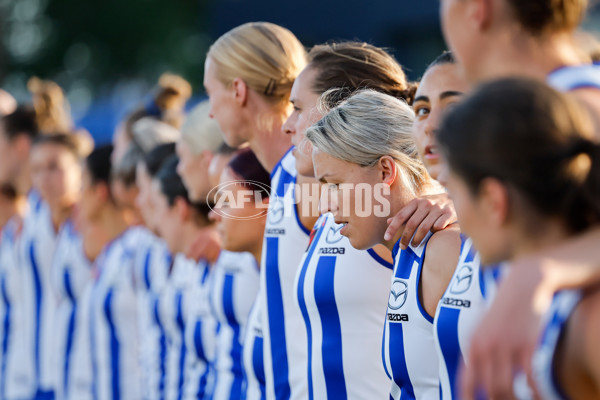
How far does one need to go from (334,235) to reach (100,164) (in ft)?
13.4

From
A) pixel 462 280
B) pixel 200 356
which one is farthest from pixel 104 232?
pixel 462 280

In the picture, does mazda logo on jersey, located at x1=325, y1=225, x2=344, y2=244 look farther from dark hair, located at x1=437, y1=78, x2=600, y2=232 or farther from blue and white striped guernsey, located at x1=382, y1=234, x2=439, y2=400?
dark hair, located at x1=437, y1=78, x2=600, y2=232

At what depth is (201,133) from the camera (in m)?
5.32

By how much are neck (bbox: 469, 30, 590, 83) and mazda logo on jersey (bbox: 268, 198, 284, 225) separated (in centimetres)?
206

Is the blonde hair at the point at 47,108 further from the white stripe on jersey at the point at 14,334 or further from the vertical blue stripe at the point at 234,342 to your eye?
the vertical blue stripe at the point at 234,342

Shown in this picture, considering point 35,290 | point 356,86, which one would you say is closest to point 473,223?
point 356,86

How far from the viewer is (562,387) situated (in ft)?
4.93

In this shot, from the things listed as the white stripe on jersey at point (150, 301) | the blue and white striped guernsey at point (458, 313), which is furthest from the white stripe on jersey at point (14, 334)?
the blue and white striped guernsey at point (458, 313)

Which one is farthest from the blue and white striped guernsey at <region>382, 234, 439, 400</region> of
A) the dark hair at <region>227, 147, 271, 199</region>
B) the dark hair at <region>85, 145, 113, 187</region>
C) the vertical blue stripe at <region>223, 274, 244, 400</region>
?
the dark hair at <region>85, 145, 113, 187</region>

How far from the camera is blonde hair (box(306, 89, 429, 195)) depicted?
3102 millimetres

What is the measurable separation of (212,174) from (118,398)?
241cm

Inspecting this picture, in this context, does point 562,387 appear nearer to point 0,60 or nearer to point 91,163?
point 91,163

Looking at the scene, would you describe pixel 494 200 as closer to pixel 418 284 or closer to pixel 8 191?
pixel 418 284

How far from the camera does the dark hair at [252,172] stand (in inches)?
176
